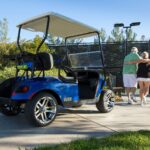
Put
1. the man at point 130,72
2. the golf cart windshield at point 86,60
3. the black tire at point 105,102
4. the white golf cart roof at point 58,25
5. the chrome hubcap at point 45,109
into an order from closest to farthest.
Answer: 1. the chrome hubcap at point 45,109
2. the white golf cart roof at point 58,25
3. the black tire at point 105,102
4. the golf cart windshield at point 86,60
5. the man at point 130,72

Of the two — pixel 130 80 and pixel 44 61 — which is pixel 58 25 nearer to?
pixel 44 61

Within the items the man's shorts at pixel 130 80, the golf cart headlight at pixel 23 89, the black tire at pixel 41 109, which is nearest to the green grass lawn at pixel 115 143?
the black tire at pixel 41 109

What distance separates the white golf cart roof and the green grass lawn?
2838 mm

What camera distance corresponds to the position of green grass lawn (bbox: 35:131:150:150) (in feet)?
19.1

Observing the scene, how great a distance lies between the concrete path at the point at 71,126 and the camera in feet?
21.6

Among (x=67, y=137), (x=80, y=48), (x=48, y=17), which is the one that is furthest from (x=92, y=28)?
(x=80, y=48)

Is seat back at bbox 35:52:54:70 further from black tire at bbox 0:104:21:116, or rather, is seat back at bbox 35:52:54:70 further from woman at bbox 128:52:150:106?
woman at bbox 128:52:150:106

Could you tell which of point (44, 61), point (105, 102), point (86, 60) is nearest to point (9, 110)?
point (44, 61)

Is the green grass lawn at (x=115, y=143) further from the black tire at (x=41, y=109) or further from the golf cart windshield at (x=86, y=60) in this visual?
the golf cart windshield at (x=86, y=60)

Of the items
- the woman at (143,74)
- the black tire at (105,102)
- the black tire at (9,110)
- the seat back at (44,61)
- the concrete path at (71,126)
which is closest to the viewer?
the concrete path at (71,126)

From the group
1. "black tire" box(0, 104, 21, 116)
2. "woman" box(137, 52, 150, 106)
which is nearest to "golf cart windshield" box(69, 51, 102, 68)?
"woman" box(137, 52, 150, 106)

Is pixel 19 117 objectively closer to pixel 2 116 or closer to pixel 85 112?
pixel 2 116

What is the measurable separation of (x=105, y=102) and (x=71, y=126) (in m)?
1.87

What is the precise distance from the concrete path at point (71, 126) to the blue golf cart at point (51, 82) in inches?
10.9
